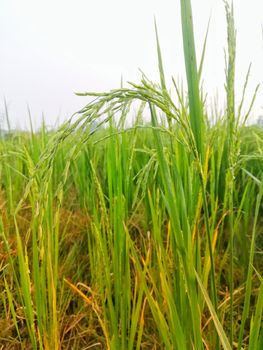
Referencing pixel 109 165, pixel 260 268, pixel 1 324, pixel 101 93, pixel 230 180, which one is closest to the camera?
pixel 101 93

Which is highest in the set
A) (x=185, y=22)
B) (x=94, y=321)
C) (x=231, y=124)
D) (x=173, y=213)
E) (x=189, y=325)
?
(x=185, y=22)

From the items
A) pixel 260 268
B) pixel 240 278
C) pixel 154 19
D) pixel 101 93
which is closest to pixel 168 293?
pixel 101 93

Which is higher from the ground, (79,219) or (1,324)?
A: (79,219)

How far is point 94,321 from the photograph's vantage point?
106 centimetres

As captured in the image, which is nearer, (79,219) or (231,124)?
(231,124)

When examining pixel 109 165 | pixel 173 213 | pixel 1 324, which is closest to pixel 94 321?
pixel 1 324

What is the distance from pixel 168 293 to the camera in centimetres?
57

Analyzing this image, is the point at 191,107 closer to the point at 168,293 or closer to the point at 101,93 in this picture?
the point at 101,93

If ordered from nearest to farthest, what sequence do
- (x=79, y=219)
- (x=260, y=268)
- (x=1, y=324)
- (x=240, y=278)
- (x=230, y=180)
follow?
(x=230, y=180) < (x=1, y=324) < (x=240, y=278) < (x=260, y=268) < (x=79, y=219)

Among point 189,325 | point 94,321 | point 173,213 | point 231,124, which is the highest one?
point 231,124

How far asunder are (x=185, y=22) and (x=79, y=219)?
118 cm

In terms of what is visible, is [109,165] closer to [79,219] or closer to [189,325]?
[189,325]

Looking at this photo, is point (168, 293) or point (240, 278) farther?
point (240, 278)

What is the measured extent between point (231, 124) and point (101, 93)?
0.62 feet
